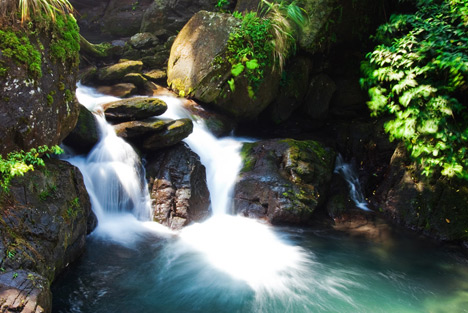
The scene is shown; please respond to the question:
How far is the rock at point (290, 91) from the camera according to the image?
28.1 feet

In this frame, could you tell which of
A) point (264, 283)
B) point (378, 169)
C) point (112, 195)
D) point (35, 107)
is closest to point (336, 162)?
point (378, 169)

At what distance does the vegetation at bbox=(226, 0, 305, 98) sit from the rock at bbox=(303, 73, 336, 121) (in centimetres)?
158

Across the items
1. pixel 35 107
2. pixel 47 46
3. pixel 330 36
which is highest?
pixel 330 36

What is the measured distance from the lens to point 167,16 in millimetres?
11852

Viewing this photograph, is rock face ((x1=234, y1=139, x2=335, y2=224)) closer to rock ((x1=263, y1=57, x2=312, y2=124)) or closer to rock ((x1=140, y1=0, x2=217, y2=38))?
rock ((x1=263, y1=57, x2=312, y2=124))

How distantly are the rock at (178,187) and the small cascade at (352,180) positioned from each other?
367cm

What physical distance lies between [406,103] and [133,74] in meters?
6.75

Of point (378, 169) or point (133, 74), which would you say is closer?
point (378, 169)

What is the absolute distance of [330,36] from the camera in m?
8.21

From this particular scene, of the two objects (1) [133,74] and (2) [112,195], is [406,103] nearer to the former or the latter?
(2) [112,195]

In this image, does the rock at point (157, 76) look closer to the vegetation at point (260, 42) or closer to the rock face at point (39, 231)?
the vegetation at point (260, 42)

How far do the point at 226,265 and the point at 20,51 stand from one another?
161 inches

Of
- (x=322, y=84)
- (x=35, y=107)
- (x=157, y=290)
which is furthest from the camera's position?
(x=322, y=84)

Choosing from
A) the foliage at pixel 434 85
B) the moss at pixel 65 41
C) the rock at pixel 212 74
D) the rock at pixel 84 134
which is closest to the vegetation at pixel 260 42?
the rock at pixel 212 74
